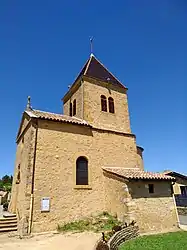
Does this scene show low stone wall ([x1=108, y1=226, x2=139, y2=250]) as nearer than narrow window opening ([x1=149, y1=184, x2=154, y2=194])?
Yes

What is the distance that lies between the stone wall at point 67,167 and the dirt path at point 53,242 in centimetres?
147

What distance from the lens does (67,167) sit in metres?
13.0

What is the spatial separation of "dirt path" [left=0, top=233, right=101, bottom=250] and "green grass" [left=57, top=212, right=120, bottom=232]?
1022 mm

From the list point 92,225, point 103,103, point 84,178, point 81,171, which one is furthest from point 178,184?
point 92,225

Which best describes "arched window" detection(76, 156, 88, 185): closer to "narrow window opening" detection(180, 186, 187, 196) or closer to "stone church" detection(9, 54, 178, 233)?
"stone church" detection(9, 54, 178, 233)

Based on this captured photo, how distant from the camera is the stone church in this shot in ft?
37.2

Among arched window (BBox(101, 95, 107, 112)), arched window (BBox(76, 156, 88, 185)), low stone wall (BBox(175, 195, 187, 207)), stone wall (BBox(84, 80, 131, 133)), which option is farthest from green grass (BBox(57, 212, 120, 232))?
low stone wall (BBox(175, 195, 187, 207))

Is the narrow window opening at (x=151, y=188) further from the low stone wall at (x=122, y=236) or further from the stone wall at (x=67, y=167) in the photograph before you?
the stone wall at (x=67, y=167)

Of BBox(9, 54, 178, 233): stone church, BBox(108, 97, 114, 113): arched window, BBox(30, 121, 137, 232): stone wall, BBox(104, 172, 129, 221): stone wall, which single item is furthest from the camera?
BBox(108, 97, 114, 113): arched window

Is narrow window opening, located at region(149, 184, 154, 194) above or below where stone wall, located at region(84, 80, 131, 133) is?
below

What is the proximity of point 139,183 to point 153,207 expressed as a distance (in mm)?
1671

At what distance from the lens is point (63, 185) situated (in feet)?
40.7

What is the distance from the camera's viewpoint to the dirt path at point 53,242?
7867 mm

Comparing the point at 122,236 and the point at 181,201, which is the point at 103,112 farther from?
the point at 181,201
